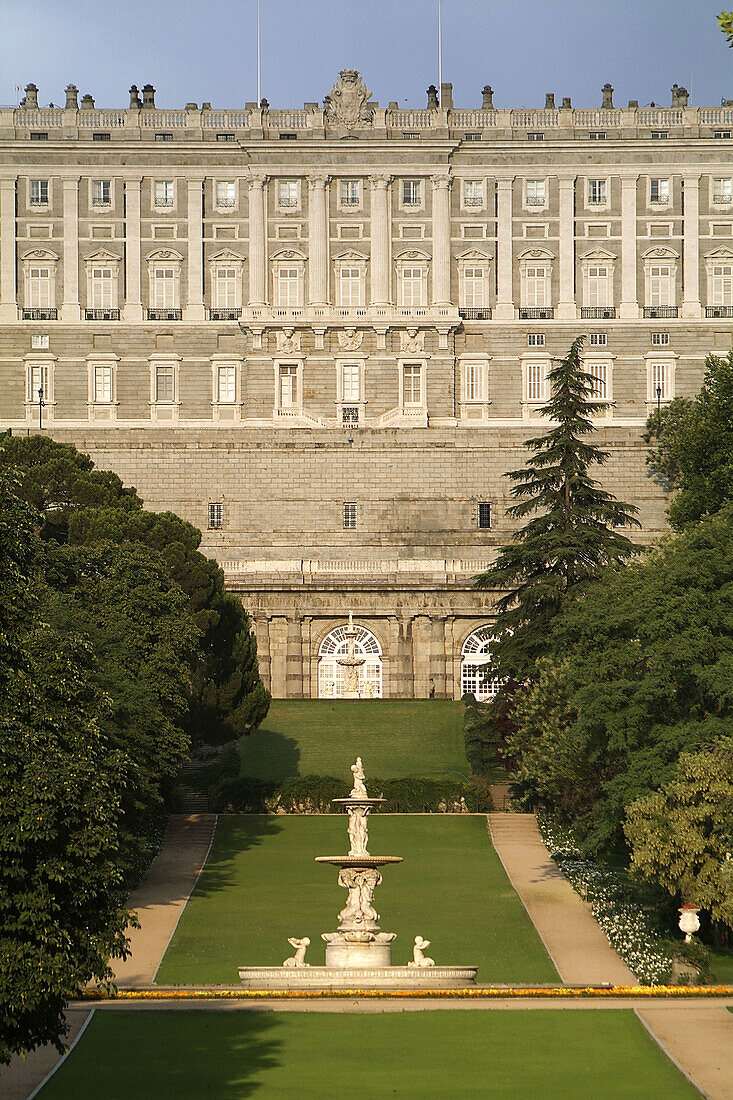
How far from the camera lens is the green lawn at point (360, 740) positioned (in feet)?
208

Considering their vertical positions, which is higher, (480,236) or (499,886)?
(480,236)

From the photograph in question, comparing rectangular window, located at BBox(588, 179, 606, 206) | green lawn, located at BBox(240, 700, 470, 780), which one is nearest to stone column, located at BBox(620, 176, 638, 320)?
rectangular window, located at BBox(588, 179, 606, 206)

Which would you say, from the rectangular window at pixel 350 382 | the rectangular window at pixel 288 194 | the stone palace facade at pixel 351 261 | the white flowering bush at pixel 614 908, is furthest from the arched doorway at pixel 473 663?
the rectangular window at pixel 288 194

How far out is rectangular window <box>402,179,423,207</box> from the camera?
10475 centimetres

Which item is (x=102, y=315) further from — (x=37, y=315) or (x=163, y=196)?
Result: (x=163, y=196)

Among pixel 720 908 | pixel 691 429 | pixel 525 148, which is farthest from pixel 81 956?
pixel 525 148

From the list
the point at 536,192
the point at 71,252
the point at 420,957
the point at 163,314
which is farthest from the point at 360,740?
the point at 536,192

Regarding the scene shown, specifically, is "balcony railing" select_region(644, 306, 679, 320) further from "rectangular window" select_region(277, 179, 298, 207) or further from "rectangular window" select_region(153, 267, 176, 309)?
"rectangular window" select_region(153, 267, 176, 309)

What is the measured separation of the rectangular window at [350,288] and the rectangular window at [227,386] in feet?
25.1

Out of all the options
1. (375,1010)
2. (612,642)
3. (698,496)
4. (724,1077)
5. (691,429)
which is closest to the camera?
(724,1077)

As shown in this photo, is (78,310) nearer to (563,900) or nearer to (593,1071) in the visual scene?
(563,900)

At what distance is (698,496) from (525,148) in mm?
37742

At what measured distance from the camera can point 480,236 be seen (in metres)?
105

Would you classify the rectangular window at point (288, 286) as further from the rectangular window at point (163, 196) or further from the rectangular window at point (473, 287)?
the rectangular window at point (473, 287)
